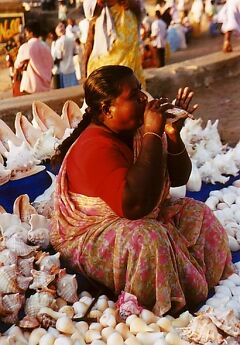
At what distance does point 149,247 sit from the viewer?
7.38 ft

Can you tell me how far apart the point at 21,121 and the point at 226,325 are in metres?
2.31

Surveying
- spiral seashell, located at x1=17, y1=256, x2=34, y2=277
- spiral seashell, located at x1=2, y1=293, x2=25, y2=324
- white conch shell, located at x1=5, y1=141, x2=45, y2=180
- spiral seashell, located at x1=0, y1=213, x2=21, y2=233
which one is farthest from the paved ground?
spiral seashell, located at x1=2, y1=293, x2=25, y2=324

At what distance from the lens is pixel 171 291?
2.30m

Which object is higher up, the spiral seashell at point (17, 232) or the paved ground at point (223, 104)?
the spiral seashell at point (17, 232)

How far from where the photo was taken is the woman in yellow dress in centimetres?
514

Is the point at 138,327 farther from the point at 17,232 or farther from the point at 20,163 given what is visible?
the point at 20,163

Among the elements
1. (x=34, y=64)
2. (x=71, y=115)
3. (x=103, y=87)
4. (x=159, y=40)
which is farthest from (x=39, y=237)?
(x=159, y=40)

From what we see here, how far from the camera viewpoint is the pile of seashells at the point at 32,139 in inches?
135

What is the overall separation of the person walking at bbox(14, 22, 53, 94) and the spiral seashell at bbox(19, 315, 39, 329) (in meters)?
5.06

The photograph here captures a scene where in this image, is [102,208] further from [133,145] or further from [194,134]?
[194,134]

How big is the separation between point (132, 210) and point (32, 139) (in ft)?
6.24

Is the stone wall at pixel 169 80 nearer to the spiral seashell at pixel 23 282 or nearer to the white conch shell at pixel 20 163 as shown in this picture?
the white conch shell at pixel 20 163

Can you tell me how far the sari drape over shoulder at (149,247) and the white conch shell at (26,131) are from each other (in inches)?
56.7

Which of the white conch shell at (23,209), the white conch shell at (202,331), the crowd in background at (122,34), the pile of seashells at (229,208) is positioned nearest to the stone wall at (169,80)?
the crowd in background at (122,34)
